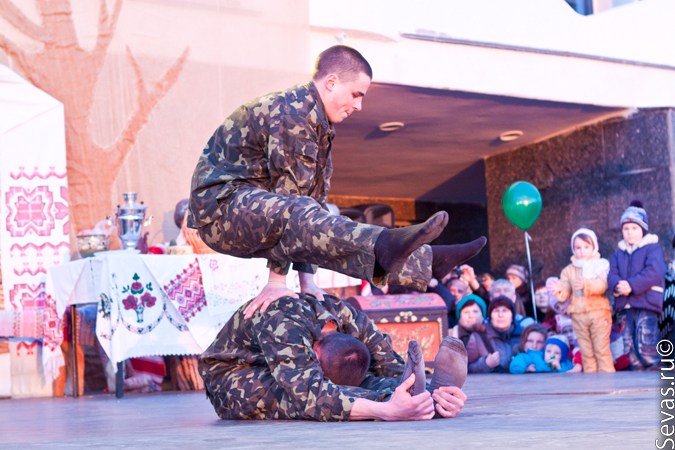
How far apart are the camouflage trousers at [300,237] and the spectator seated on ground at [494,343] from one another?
188 inches

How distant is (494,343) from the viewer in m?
8.20

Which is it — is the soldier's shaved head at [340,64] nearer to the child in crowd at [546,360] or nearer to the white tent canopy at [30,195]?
the white tent canopy at [30,195]

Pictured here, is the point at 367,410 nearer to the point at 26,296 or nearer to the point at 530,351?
the point at 26,296

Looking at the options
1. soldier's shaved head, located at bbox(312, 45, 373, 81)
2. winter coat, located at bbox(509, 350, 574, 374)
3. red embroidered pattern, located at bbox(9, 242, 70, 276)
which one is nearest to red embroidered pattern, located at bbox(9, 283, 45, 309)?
red embroidered pattern, located at bbox(9, 242, 70, 276)

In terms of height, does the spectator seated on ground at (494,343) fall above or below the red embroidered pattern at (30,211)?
below

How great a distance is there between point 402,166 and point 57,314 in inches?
289

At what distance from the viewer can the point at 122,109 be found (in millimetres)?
7711

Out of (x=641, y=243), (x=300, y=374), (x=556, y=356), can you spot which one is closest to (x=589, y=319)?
(x=556, y=356)

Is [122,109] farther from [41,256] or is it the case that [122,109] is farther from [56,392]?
[56,392]

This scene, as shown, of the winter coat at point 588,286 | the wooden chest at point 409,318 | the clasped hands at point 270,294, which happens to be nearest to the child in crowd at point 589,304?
the winter coat at point 588,286

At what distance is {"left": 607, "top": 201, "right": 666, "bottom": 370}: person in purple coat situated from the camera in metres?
7.63

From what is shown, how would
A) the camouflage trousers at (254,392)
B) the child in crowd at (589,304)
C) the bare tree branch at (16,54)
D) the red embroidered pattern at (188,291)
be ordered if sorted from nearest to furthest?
1. the camouflage trousers at (254,392)
2. the red embroidered pattern at (188,291)
3. the bare tree branch at (16,54)
4. the child in crowd at (589,304)

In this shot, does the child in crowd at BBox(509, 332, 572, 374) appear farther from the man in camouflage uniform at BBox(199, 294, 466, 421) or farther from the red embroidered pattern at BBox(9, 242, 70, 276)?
the man in camouflage uniform at BBox(199, 294, 466, 421)

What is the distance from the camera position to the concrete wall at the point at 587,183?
1018 cm
